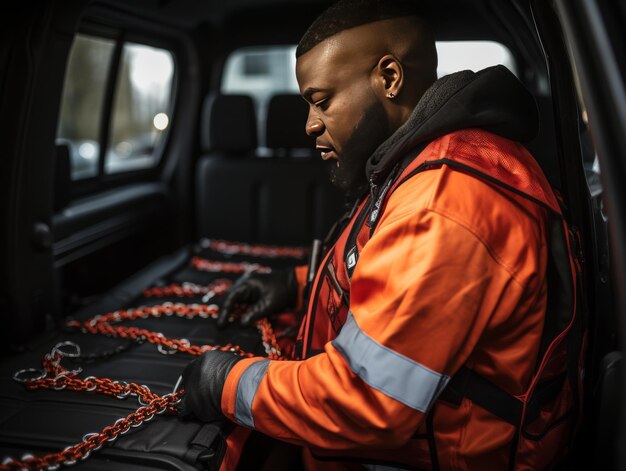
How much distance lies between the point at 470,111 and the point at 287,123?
1.77 meters

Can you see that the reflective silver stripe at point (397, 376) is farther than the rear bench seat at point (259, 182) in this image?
No

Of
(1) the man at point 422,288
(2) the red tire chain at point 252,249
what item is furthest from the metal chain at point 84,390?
(2) the red tire chain at point 252,249

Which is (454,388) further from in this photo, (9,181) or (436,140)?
(9,181)

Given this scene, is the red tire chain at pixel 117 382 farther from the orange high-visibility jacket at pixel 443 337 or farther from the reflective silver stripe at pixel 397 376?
the reflective silver stripe at pixel 397 376

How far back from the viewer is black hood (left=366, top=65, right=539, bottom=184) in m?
1.18

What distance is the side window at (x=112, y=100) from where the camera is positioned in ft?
10.1

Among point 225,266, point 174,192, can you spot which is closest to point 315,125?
point 225,266

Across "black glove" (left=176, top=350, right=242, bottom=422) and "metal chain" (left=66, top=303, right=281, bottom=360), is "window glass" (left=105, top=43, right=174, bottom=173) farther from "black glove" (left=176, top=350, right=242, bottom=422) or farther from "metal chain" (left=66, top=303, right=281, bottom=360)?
"black glove" (left=176, top=350, right=242, bottom=422)

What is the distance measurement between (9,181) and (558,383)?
1.78m

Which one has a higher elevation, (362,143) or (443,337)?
(362,143)

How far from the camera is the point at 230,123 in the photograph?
9.87 feet

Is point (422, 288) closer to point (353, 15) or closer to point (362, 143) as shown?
point (362, 143)

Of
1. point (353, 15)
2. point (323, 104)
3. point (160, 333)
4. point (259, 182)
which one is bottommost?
point (160, 333)

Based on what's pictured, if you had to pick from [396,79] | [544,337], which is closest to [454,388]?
[544,337]
